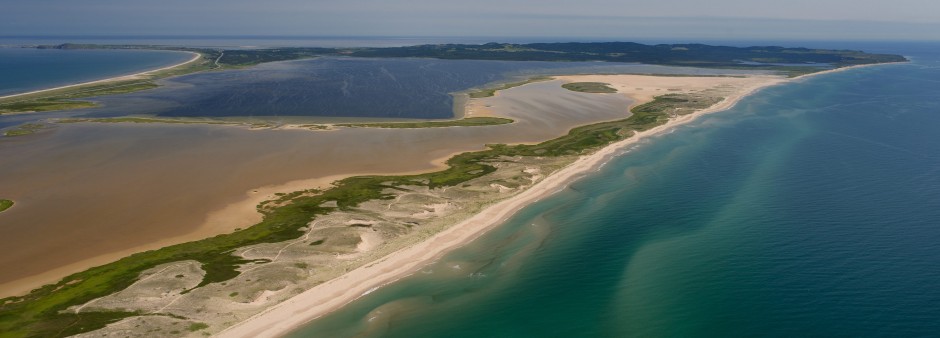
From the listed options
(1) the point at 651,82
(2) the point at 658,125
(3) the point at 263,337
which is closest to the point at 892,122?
(2) the point at 658,125

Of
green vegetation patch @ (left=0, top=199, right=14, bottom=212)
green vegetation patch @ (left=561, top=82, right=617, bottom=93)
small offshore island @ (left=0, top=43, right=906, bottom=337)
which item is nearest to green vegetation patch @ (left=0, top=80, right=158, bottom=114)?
small offshore island @ (left=0, top=43, right=906, bottom=337)

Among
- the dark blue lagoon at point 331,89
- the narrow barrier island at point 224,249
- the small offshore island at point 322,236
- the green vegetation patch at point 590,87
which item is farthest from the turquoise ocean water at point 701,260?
the green vegetation patch at point 590,87

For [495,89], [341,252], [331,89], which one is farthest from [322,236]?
[331,89]

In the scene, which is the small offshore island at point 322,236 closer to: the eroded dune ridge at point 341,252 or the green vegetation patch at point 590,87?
the eroded dune ridge at point 341,252

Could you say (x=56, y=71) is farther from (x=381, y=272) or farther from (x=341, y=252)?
(x=381, y=272)

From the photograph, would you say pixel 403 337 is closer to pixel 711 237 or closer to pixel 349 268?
pixel 349 268
